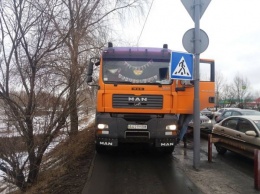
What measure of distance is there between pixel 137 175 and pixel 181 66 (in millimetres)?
2972

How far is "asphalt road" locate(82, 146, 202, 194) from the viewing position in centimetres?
671

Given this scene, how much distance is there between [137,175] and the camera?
25.8ft

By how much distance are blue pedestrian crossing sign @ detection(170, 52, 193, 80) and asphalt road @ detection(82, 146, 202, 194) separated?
7.91 feet

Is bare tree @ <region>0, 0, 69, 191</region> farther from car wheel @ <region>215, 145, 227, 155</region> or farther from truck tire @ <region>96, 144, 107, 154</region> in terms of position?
car wheel @ <region>215, 145, 227, 155</region>

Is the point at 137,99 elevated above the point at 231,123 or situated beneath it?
elevated above

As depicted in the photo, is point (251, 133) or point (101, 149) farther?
point (101, 149)

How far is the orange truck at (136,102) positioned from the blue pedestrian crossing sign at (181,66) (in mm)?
810

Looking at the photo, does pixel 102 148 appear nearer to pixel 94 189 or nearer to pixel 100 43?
pixel 94 189

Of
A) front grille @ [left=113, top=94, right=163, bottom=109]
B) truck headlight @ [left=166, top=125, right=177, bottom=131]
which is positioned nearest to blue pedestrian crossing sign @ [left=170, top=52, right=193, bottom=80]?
front grille @ [left=113, top=94, right=163, bottom=109]

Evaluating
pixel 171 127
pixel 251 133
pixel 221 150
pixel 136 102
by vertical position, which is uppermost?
pixel 136 102

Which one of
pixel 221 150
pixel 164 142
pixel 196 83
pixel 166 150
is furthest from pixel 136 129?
pixel 221 150

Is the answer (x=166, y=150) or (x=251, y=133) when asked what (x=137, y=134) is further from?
(x=251, y=133)

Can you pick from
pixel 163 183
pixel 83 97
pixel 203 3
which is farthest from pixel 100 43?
pixel 163 183

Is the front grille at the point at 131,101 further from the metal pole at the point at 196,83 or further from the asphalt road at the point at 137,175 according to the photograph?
the asphalt road at the point at 137,175
